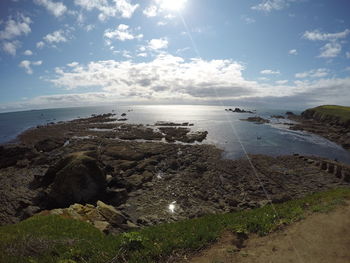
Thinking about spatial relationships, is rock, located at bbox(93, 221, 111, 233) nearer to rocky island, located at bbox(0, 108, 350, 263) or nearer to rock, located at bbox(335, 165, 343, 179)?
rocky island, located at bbox(0, 108, 350, 263)

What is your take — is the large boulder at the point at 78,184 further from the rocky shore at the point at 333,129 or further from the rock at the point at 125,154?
the rocky shore at the point at 333,129

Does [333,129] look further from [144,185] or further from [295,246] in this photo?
[295,246]

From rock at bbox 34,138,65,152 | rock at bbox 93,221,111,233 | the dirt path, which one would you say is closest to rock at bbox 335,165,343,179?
the dirt path

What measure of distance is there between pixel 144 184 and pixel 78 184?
28.7ft

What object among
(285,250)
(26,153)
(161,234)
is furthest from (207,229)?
(26,153)

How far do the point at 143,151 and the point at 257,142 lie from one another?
35366 mm

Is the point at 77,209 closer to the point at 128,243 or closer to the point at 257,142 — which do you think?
the point at 128,243

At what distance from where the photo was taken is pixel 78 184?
21.9m

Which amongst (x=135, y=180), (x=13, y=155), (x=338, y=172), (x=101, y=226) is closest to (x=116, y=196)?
(x=135, y=180)

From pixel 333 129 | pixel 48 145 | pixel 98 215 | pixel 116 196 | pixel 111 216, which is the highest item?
pixel 48 145

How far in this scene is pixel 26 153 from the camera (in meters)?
40.0

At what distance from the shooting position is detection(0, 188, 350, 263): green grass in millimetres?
7715

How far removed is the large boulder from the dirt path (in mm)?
18079

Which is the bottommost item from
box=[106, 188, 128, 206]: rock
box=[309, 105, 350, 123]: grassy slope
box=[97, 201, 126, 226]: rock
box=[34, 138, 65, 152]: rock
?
box=[106, 188, 128, 206]: rock
